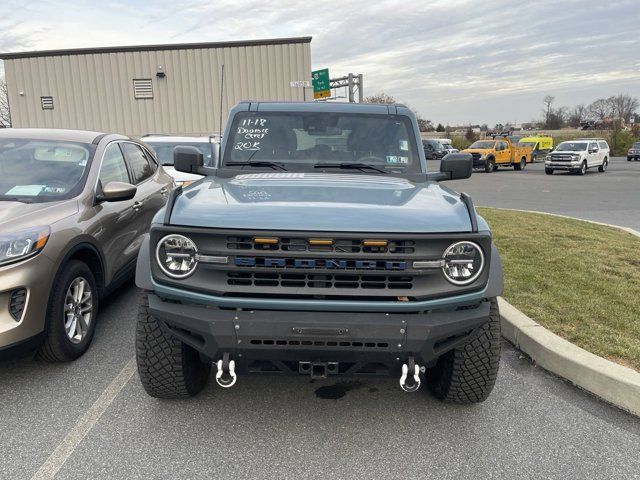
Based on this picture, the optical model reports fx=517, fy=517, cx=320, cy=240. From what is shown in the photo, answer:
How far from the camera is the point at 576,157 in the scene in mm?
28641

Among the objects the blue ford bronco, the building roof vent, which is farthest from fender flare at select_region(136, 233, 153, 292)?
the building roof vent

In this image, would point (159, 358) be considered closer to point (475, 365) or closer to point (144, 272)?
point (144, 272)

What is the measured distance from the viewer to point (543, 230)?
8.48 m

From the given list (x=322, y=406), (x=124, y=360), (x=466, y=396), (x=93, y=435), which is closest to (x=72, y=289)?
(x=124, y=360)

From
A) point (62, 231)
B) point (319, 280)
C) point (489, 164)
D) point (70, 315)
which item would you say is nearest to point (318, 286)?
point (319, 280)

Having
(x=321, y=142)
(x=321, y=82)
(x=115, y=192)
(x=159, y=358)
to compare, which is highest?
(x=321, y=82)

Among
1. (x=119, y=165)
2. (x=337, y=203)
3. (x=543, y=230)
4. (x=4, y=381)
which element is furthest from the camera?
(x=543, y=230)

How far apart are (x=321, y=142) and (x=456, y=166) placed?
1.09 metres

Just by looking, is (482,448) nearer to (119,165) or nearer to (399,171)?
(399,171)

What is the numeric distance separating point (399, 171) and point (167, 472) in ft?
8.50

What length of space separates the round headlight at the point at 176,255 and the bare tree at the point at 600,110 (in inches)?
4109

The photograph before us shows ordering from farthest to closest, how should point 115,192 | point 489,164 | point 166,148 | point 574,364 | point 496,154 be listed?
point 496,154
point 489,164
point 166,148
point 115,192
point 574,364

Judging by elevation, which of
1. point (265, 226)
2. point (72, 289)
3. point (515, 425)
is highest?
point (265, 226)

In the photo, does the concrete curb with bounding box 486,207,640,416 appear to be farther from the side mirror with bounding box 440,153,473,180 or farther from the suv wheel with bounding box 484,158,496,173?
the suv wheel with bounding box 484,158,496,173
